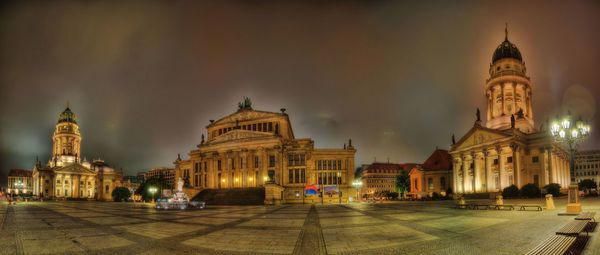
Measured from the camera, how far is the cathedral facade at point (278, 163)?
59250 millimetres

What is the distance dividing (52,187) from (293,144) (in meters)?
104

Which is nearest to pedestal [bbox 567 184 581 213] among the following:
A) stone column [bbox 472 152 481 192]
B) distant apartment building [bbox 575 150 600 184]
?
stone column [bbox 472 152 481 192]

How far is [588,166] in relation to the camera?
127500 mm

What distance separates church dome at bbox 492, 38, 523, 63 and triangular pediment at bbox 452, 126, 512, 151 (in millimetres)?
28859

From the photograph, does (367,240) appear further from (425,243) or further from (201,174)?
(201,174)

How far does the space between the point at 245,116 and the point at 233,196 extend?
22762 millimetres

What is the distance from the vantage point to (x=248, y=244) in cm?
1060

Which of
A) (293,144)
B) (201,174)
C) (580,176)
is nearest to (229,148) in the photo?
(201,174)

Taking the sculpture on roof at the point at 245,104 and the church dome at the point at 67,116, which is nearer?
the sculpture on roof at the point at 245,104

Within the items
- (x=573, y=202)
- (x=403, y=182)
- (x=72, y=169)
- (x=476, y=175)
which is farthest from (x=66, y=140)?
(x=573, y=202)

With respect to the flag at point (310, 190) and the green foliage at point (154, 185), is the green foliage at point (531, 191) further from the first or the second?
the green foliage at point (154, 185)

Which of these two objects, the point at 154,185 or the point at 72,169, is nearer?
the point at 154,185

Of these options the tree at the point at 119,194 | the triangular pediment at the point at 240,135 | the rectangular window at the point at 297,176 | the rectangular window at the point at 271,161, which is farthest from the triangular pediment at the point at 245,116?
the tree at the point at 119,194

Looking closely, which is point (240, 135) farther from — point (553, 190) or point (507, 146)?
point (553, 190)
